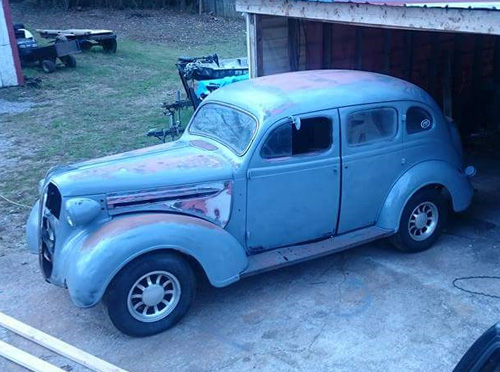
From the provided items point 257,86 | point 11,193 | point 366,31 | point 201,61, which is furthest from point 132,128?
point 257,86

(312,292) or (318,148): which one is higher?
(318,148)

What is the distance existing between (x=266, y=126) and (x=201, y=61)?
7.72 meters

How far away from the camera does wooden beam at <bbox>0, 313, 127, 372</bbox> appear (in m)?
4.58

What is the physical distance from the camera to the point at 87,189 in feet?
16.2

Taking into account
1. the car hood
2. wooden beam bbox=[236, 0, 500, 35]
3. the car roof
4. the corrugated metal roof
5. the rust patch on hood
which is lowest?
the rust patch on hood

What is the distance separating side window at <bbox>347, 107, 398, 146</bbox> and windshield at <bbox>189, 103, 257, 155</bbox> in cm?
104

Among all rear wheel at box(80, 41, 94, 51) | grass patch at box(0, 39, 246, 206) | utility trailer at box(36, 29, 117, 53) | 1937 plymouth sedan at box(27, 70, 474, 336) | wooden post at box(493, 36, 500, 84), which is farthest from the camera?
rear wheel at box(80, 41, 94, 51)

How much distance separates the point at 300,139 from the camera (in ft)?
18.6

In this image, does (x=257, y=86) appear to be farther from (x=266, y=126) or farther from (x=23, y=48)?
(x=23, y=48)

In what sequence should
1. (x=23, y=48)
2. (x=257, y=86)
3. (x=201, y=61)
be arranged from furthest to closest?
(x=23, y=48), (x=201, y=61), (x=257, y=86)

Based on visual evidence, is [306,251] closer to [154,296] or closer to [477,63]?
[154,296]

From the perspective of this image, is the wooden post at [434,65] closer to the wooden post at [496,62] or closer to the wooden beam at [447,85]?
the wooden beam at [447,85]

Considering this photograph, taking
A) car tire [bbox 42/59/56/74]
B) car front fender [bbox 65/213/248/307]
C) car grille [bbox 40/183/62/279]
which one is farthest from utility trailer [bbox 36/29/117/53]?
car front fender [bbox 65/213/248/307]

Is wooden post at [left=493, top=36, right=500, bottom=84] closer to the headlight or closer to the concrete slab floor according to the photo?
the concrete slab floor
